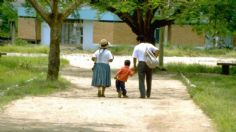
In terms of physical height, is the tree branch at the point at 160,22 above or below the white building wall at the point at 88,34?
above

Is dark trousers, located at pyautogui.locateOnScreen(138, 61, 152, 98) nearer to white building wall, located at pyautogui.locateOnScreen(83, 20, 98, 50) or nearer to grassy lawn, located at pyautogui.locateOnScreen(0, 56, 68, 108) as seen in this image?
grassy lawn, located at pyautogui.locateOnScreen(0, 56, 68, 108)

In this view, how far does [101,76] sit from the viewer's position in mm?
17328

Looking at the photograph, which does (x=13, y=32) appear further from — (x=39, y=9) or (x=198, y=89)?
(x=198, y=89)

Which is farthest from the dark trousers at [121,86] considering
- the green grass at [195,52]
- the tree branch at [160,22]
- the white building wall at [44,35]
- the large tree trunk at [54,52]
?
the white building wall at [44,35]

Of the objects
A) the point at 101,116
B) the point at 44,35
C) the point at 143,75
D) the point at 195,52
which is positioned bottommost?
the point at 195,52

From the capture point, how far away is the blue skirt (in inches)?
680

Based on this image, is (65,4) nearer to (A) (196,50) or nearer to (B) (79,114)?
(B) (79,114)

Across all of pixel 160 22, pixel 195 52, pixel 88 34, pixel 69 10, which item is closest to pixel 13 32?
pixel 88 34

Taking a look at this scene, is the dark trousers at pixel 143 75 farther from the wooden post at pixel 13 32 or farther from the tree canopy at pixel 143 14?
the wooden post at pixel 13 32

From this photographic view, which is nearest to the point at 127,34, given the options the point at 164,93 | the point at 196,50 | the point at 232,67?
the point at 196,50

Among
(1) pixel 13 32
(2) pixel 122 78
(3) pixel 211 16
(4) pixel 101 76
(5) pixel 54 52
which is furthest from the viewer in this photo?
(1) pixel 13 32

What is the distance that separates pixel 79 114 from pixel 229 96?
5819 mm

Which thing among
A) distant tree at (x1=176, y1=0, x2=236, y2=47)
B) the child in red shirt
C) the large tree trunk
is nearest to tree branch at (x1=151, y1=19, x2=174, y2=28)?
distant tree at (x1=176, y1=0, x2=236, y2=47)

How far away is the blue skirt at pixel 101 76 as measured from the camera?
56.6 ft
